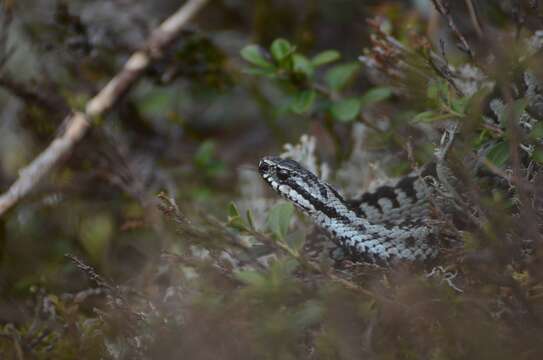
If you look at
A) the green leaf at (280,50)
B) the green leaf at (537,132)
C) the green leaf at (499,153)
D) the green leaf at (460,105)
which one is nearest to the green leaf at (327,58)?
the green leaf at (280,50)

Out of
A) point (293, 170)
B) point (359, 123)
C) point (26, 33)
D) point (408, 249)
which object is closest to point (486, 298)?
point (408, 249)

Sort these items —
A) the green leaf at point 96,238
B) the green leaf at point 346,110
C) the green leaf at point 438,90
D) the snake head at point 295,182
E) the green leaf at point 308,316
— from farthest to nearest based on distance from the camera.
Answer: the green leaf at point 346,110, the green leaf at point 96,238, the snake head at point 295,182, the green leaf at point 438,90, the green leaf at point 308,316

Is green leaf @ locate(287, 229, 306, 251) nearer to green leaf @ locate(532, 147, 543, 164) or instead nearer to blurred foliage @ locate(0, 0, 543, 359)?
blurred foliage @ locate(0, 0, 543, 359)

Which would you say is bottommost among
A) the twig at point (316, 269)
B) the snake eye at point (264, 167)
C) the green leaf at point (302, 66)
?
the twig at point (316, 269)

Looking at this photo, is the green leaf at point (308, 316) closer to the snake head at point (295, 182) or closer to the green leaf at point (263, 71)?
the snake head at point (295, 182)

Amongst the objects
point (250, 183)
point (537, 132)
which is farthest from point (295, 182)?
point (250, 183)
